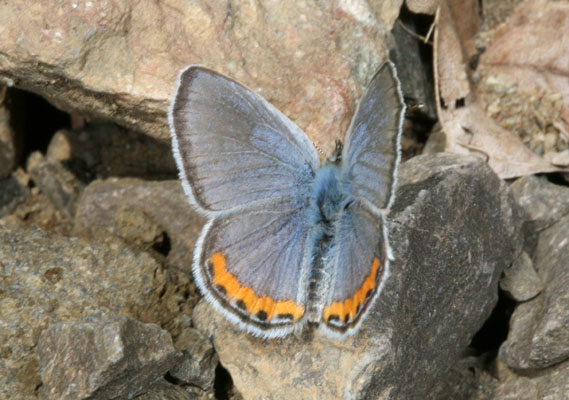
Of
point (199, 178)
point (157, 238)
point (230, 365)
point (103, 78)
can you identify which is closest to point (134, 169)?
point (157, 238)

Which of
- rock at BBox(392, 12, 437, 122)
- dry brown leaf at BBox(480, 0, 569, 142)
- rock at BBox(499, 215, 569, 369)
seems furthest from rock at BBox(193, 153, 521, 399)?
dry brown leaf at BBox(480, 0, 569, 142)

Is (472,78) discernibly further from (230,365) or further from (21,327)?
(21,327)

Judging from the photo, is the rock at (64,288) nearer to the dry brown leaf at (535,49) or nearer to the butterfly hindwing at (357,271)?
the butterfly hindwing at (357,271)

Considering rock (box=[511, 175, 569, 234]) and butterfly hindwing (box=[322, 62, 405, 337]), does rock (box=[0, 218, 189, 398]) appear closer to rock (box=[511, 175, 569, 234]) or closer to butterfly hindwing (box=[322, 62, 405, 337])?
butterfly hindwing (box=[322, 62, 405, 337])

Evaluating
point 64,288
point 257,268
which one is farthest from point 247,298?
point 64,288

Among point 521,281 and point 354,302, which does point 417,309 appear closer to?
point 354,302

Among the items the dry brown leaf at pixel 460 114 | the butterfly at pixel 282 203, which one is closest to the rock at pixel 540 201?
the dry brown leaf at pixel 460 114

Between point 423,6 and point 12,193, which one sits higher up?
point 423,6
